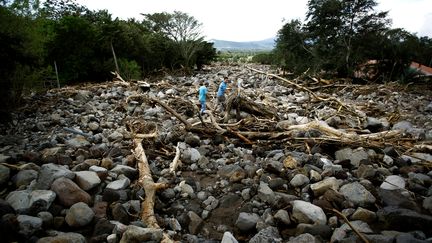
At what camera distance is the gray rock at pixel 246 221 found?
319cm

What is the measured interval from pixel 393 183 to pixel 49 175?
4.46 m

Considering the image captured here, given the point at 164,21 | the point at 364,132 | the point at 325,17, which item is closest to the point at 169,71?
the point at 164,21

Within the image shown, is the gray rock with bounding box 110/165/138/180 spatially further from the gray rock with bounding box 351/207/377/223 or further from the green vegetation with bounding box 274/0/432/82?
the green vegetation with bounding box 274/0/432/82

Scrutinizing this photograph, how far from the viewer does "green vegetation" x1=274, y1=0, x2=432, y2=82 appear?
18594 mm

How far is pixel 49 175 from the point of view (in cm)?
362

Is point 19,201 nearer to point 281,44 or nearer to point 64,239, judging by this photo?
point 64,239

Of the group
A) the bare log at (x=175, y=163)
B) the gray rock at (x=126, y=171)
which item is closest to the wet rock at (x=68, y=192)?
the gray rock at (x=126, y=171)

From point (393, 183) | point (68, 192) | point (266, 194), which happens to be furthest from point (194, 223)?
point (393, 183)

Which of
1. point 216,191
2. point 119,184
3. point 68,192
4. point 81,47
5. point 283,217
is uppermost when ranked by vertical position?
point 81,47

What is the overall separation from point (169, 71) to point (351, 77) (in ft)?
55.1

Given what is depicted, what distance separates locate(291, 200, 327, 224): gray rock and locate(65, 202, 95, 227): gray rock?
223 cm

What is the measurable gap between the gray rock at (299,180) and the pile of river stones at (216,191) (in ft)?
0.04

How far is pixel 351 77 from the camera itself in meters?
19.4

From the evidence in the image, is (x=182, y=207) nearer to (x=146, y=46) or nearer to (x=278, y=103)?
(x=278, y=103)
